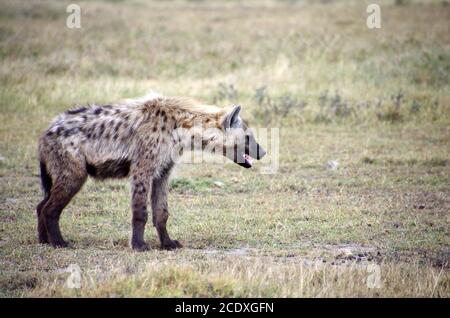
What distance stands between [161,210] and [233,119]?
1175 mm

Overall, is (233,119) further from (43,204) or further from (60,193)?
(43,204)

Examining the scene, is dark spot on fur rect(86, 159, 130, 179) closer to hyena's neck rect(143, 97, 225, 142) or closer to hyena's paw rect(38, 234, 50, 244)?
hyena's neck rect(143, 97, 225, 142)

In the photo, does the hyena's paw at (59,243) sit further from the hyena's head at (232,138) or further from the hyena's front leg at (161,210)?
the hyena's head at (232,138)

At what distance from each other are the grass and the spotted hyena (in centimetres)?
38

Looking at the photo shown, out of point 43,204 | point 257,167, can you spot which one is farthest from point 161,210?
point 257,167

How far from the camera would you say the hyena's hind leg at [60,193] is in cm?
709

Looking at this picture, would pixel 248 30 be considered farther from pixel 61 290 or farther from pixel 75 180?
pixel 61 290

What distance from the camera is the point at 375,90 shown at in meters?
15.1

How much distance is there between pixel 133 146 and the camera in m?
7.24

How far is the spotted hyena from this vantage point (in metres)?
7.12

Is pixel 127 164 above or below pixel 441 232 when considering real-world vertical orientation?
above

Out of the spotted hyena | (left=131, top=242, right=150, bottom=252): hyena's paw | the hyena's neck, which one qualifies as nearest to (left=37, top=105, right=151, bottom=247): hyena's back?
the spotted hyena
